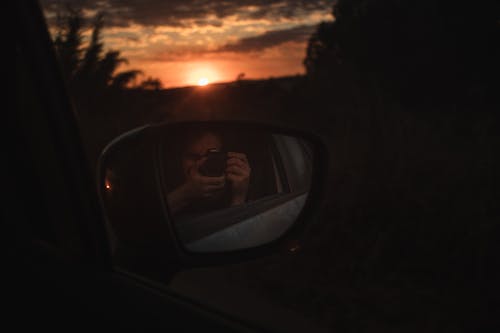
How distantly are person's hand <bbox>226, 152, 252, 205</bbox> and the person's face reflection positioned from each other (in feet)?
0.27

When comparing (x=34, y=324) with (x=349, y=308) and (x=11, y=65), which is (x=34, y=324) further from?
(x=349, y=308)

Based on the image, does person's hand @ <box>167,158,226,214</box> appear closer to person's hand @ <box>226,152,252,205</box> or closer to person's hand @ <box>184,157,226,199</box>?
person's hand @ <box>184,157,226,199</box>

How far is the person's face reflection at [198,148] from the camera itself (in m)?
1.85

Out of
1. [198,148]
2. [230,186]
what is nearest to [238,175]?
[230,186]

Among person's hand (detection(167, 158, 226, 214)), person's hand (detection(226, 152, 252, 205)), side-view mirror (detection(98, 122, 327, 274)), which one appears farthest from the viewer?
person's hand (detection(226, 152, 252, 205))

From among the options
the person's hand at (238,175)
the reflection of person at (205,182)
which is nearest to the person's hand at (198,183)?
the reflection of person at (205,182)

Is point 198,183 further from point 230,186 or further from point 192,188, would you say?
point 230,186

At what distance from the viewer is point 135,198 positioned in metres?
1.54

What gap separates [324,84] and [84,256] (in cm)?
2134

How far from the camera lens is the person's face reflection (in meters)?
1.85

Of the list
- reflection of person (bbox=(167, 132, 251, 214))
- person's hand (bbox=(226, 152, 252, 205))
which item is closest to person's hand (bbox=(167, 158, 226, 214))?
reflection of person (bbox=(167, 132, 251, 214))

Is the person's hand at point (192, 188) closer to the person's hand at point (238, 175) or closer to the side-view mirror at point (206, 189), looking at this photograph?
the side-view mirror at point (206, 189)

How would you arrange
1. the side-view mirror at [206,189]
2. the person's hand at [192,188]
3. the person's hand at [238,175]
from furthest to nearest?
1. the person's hand at [238,175]
2. the person's hand at [192,188]
3. the side-view mirror at [206,189]

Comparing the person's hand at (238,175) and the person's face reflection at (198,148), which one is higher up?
the person's face reflection at (198,148)
